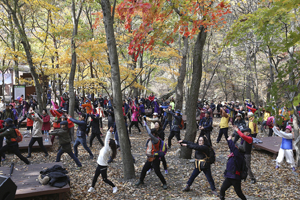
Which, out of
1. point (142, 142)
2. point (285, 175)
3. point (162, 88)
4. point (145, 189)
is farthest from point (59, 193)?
point (162, 88)

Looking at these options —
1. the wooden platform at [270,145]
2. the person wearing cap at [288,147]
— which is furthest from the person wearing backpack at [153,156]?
the wooden platform at [270,145]

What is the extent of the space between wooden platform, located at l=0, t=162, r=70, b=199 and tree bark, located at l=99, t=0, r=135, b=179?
1.85 m

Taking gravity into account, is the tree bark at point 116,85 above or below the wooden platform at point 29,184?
above

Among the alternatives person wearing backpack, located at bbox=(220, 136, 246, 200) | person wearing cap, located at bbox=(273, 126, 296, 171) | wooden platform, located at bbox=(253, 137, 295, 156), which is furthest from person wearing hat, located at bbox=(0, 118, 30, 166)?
wooden platform, located at bbox=(253, 137, 295, 156)

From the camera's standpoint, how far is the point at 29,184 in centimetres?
530

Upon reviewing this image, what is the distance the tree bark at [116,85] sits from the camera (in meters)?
5.92

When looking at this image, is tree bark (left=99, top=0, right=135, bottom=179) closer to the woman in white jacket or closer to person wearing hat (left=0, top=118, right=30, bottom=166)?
the woman in white jacket

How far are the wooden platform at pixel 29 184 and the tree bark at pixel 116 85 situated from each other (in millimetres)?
1846

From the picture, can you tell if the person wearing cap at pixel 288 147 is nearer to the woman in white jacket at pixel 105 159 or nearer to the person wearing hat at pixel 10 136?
the woman in white jacket at pixel 105 159

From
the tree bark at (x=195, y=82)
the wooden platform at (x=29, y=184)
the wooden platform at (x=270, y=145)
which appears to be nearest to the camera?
the wooden platform at (x=29, y=184)

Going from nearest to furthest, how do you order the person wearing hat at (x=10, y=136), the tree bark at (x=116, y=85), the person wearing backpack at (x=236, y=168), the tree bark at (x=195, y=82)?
the person wearing backpack at (x=236, y=168) → the tree bark at (x=116, y=85) → the person wearing hat at (x=10, y=136) → the tree bark at (x=195, y=82)

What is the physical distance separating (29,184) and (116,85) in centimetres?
343

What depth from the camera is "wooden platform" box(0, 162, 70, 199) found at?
488 cm

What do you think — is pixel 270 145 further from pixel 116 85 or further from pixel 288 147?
pixel 116 85
